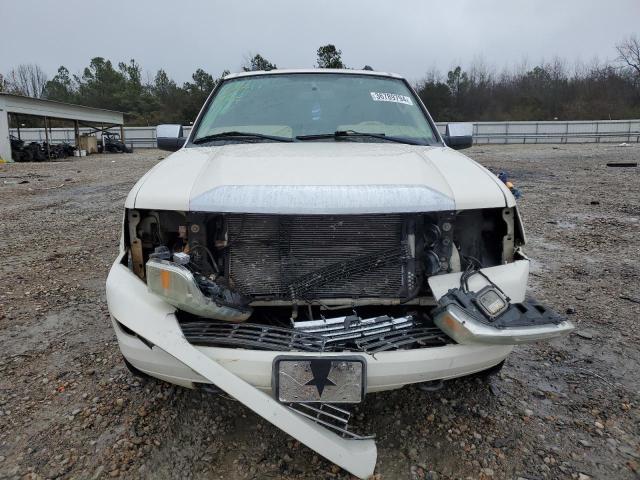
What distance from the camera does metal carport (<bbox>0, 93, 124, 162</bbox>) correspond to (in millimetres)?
20719

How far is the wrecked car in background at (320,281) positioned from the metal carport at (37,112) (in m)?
23.2

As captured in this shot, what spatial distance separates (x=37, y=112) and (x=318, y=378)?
1050 inches

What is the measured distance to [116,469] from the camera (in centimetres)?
191

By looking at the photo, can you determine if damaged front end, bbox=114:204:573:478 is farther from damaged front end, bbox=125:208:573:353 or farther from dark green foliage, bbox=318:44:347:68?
dark green foliage, bbox=318:44:347:68

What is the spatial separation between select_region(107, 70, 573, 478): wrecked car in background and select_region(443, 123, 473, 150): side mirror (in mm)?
1104

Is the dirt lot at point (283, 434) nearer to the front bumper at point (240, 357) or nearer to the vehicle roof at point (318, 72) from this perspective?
the front bumper at point (240, 357)

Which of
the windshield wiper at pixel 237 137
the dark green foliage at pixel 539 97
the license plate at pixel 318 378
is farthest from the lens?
the dark green foliage at pixel 539 97

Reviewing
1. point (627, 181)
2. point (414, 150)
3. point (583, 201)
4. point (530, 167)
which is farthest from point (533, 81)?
point (414, 150)

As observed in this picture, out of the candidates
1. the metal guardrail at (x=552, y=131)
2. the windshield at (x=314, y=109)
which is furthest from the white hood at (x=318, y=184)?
the metal guardrail at (x=552, y=131)

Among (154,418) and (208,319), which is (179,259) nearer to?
(208,319)

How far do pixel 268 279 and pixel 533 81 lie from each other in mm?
55829

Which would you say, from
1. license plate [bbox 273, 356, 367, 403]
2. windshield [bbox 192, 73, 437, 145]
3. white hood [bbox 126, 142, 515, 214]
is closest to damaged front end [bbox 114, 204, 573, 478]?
license plate [bbox 273, 356, 367, 403]

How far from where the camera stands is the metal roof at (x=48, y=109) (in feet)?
69.7

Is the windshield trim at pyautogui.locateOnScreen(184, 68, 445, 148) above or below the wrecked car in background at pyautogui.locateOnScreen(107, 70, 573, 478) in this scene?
above
